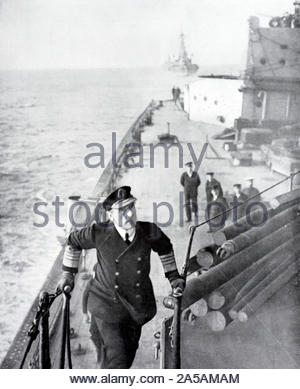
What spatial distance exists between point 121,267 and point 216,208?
19.0 feet

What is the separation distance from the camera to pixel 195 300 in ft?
16.9

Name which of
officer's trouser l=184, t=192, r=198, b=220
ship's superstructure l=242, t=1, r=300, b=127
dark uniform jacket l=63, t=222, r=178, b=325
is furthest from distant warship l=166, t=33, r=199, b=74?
dark uniform jacket l=63, t=222, r=178, b=325

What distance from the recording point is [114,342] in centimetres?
402

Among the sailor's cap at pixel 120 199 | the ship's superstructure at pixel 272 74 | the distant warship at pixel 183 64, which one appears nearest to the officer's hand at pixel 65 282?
the sailor's cap at pixel 120 199

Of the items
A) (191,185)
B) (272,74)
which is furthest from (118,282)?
(272,74)

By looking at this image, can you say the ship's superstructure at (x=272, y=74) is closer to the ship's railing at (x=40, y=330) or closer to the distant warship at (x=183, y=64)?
the ship's railing at (x=40, y=330)

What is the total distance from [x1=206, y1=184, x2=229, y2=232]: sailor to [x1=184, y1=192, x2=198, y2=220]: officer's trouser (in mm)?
735

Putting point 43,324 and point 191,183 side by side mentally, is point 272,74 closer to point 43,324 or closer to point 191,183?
point 191,183

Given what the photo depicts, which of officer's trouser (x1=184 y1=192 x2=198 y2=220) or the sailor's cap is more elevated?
the sailor's cap

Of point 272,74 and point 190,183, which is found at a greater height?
point 272,74

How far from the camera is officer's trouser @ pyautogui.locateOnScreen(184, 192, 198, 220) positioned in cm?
1047

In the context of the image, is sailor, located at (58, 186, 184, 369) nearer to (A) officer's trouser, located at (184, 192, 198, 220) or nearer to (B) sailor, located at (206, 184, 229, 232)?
(B) sailor, located at (206, 184, 229, 232)
